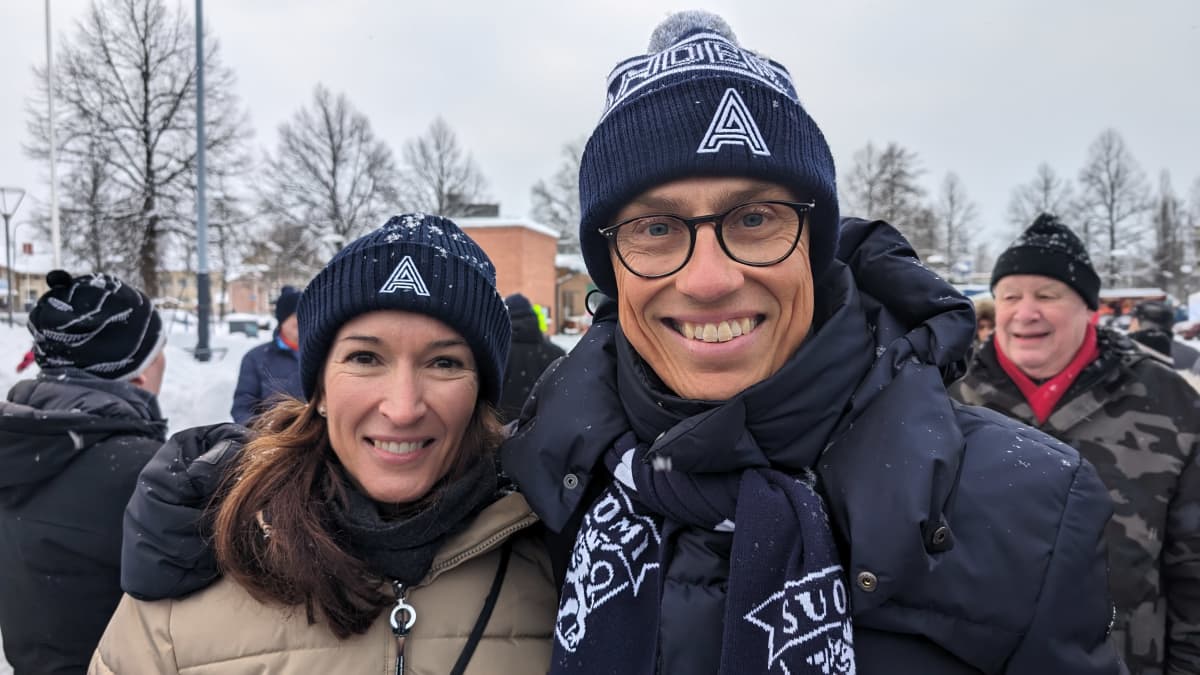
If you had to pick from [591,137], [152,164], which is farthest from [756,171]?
[152,164]

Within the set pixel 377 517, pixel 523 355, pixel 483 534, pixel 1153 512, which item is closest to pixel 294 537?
pixel 377 517

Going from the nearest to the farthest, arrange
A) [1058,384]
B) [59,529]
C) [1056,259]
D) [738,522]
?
1. [738,522]
2. [59,529]
3. [1058,384]
4. [1056,259]

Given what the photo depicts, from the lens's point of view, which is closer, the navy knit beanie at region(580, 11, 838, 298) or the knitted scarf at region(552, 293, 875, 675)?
the knitted scarf at region(552, 293, 875, 675)

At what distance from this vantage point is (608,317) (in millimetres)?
1980

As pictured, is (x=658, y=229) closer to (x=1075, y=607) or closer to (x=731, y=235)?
(x=731, y=235)

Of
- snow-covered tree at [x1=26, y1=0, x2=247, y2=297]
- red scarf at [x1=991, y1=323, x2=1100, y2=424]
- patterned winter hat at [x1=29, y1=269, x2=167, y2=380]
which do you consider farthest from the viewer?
snow-covered tree at [x1=26, y1=0, x2=247, y2=297]

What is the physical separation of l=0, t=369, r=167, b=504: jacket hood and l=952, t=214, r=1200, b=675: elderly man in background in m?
3.54

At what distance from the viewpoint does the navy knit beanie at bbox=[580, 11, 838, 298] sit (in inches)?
59.6

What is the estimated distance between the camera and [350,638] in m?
1.69

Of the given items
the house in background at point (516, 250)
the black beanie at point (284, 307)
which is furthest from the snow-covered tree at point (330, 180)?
the black beanie at point (284, 307)

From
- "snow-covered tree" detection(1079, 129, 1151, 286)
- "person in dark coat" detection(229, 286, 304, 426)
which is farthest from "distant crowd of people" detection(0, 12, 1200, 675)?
"snow-covered tree" detection(1079, 129, 1151, 286)

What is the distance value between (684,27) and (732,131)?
44cm

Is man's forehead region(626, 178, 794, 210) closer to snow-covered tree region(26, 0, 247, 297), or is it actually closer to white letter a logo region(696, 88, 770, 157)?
white letter a logo region(696, 88, 770, 157)

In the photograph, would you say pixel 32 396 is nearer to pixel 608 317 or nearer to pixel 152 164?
pixel 608 317
